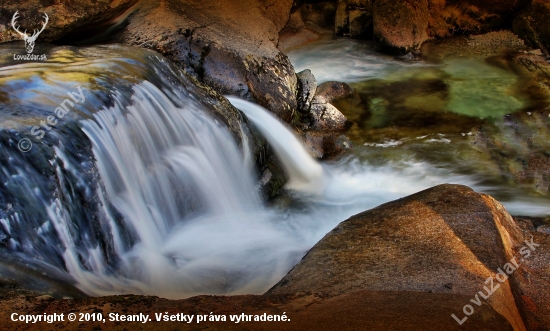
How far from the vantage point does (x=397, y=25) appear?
1017 cm

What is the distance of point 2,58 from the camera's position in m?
4.79

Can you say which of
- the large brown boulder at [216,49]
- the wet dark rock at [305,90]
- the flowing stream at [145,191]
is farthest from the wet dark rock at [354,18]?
the flowing stream at [145,191]

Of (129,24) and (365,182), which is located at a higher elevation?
(129,24)

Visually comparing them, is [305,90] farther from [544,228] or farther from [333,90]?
[544,228]

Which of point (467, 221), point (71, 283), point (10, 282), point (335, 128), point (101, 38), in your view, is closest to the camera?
point (10, 282)

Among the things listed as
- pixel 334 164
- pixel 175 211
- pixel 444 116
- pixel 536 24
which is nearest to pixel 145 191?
pixel 175 211

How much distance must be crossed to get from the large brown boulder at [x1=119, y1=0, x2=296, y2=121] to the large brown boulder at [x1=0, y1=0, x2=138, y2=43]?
0.53 metres

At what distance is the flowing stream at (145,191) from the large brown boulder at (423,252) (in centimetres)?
88

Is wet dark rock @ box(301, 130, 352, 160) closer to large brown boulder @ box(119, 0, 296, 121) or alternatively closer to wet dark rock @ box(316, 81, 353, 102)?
large brown boulder @ box(119, 0, 296, 121)

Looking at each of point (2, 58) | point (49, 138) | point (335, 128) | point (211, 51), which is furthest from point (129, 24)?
point (49, 138)

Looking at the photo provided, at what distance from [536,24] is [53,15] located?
9.41 meters

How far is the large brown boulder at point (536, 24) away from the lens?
10.2 metres

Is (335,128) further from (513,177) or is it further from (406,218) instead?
(406,218)

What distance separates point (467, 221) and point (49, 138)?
304cm
